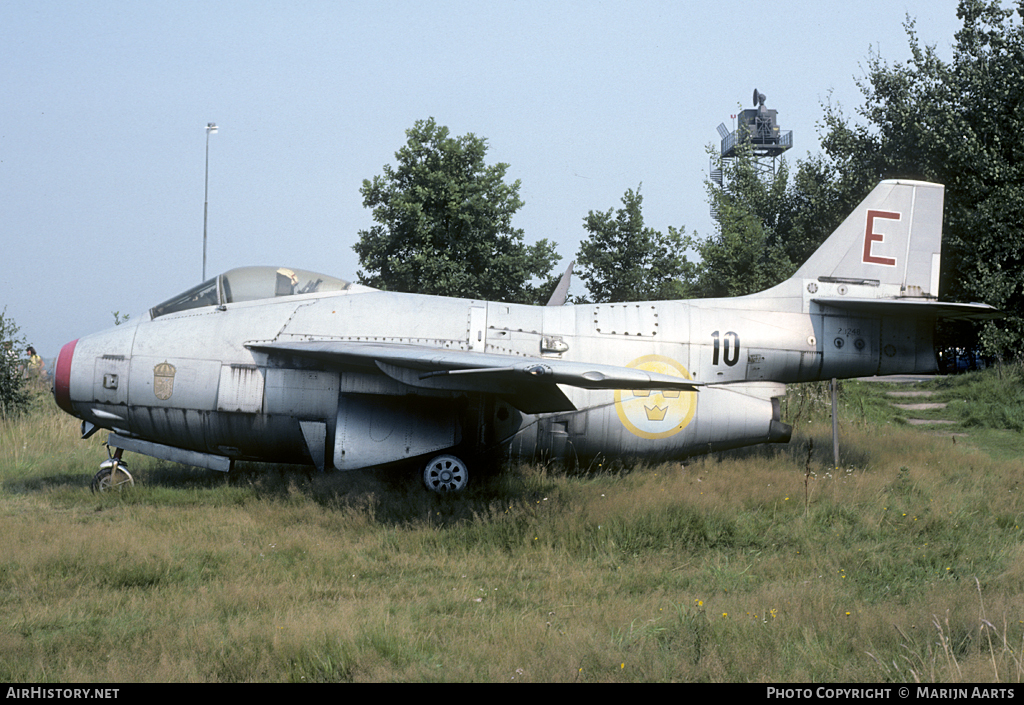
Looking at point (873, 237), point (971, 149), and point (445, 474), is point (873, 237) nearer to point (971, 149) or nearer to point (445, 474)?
point (445, 474)

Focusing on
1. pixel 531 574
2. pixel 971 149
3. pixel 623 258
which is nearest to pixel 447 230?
pixel 623 258

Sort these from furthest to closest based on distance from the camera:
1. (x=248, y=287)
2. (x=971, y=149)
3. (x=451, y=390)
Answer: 1. (x=971, y=149)
2. (x=248, y=287)
3. (x=451, y=390)

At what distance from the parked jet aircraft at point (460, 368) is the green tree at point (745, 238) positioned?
15613 millimetres

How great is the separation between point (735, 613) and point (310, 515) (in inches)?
196

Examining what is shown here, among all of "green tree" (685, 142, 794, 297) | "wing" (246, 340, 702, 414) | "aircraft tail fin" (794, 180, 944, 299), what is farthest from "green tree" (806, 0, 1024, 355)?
"wing" (246, 340, 702, 414)

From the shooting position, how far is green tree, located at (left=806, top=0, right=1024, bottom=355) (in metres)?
20.1

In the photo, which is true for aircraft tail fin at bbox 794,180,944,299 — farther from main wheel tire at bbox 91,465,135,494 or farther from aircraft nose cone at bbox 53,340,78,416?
aircraft nose cone at bbox 53,340,78,416

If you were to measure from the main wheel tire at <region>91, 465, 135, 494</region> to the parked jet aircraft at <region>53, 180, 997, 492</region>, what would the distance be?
0.03m

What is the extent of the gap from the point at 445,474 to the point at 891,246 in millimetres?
7329

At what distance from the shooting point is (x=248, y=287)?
9.70 metres

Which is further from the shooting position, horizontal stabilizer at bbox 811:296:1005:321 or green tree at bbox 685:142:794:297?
green tree at bbox 685:142:794:297

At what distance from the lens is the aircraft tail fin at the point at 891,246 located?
425 inches
